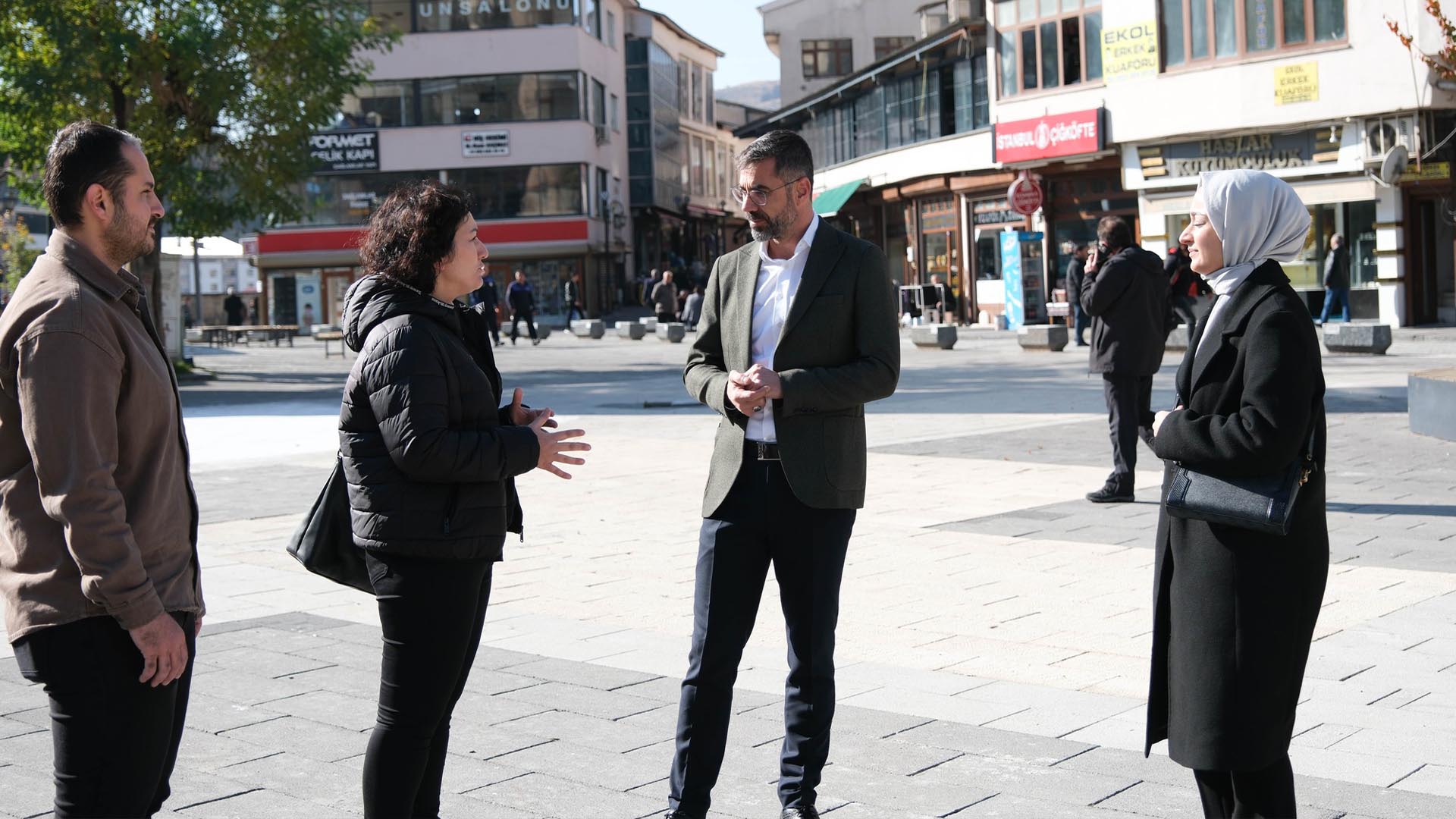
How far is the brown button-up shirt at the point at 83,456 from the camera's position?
3.01 m

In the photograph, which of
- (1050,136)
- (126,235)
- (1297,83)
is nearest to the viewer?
(126,235)

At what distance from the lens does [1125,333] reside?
10.1m

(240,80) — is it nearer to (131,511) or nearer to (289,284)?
(131,511)

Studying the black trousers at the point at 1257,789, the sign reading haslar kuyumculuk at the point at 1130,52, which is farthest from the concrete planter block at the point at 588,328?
the black trousers at the point at 1257,789

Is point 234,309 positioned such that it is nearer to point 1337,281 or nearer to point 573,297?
point 573,297

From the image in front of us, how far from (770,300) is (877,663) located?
2165mm

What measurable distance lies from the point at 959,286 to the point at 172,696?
39.0m

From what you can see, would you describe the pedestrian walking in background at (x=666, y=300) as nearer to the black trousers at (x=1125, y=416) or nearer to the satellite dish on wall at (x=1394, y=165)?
the satellite dish on wall at (x=1394, y=165)

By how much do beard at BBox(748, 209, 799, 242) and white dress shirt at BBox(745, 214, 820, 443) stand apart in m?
0.06

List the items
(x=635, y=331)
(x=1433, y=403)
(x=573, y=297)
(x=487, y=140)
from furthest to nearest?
(x=487, y=140), (x=573, y=297), (x=635, y=331), (x=1433, y=403)

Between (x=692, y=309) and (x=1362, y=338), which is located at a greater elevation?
(x=692, y=309)

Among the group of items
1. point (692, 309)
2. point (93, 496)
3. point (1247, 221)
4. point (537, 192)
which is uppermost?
point (537, 192)

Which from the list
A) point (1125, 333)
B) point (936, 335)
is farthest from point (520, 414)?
point (936, 335)

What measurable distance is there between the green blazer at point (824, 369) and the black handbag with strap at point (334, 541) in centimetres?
103
